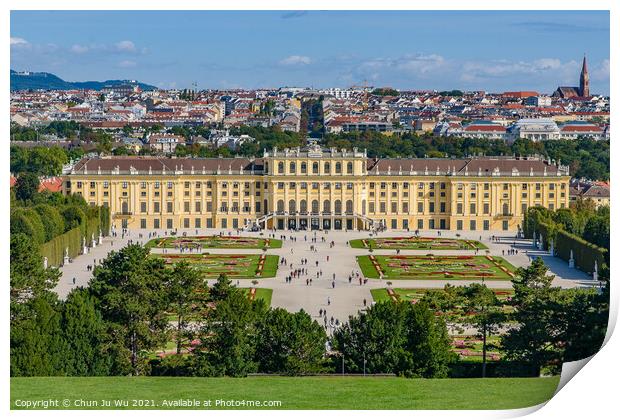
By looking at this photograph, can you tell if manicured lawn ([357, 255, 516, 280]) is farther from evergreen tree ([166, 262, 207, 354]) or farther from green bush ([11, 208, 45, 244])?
evergreen tree ([166, 262, 207, 354])

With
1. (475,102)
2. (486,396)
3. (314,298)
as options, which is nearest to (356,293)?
(314,298)

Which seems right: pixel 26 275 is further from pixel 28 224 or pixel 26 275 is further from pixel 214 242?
pixel 214 242

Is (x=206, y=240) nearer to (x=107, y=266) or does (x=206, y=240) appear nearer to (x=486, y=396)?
(x=107, y=266)

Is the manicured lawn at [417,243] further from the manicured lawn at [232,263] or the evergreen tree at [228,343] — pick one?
the evergreen tree at [228,343]

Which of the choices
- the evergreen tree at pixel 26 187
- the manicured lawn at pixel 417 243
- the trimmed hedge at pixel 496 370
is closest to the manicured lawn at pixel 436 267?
the manicured lawn at pixel 417 243

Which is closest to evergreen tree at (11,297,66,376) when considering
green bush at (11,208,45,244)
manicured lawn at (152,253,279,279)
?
manicured lawn at (152,253,279,279)

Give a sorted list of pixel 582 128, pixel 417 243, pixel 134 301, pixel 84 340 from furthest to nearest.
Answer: pixel 582 128, pixel 417 243, pixel 134 301, pixel 84 340

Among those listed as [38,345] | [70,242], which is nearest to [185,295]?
[38,345]
